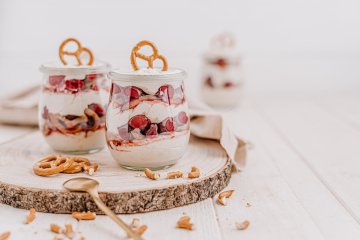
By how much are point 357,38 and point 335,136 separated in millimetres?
1000

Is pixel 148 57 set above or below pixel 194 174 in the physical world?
above

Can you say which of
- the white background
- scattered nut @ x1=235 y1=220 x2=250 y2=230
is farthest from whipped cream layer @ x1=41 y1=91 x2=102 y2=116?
the white background

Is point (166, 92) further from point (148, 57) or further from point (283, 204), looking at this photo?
point (283, 204)

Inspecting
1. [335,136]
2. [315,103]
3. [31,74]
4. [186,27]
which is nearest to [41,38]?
[31,74]

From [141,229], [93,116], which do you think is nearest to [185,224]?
[141,229]

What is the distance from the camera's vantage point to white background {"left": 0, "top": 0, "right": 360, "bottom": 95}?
2527 millimetres

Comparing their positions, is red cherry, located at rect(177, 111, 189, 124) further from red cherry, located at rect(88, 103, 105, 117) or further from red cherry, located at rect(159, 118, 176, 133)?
red cherry, located at rect(88, 103, 105, 117)

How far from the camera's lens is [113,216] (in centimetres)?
97

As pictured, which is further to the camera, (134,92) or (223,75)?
(223,75)

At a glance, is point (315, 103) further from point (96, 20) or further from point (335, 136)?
point (96, 20)

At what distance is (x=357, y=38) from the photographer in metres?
2.59

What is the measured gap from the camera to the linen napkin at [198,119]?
1.38m

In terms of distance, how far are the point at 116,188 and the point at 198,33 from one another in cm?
159

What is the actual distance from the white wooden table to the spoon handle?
0.10ft
